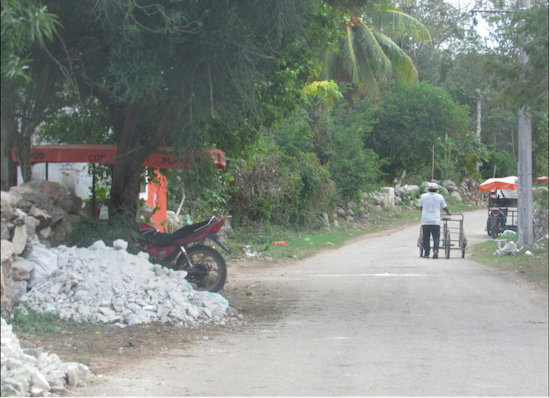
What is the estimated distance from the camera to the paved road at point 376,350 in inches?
194

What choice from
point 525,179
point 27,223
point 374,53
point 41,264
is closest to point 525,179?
point 525,179

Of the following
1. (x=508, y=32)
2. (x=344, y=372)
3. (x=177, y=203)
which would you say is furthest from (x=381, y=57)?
(x=344, y=372)

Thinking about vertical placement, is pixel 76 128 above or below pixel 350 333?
above

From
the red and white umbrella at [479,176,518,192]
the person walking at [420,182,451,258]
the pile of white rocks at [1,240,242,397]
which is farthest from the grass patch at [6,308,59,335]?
the red and white umbrella at [479,176,518,192]

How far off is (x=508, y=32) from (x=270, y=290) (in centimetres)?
605

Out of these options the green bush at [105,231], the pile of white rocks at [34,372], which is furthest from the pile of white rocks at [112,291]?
the pile of white rocks at [34,372]

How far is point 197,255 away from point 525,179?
899 centimetres

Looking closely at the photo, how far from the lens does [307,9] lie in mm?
Result: 8188

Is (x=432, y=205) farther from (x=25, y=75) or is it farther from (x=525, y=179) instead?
(x=25, y=75)

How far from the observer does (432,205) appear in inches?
539

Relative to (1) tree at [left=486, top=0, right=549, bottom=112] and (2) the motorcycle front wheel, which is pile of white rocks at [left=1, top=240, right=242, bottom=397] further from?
(1) tree at [left=486, top=0, right=549, bottom=112]

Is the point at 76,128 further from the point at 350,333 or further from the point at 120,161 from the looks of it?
the point at 350,333

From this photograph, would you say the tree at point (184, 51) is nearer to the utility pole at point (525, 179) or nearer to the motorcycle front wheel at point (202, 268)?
the motorcycle front wheel at point (202, 268)

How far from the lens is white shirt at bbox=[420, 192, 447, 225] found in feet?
44.7
